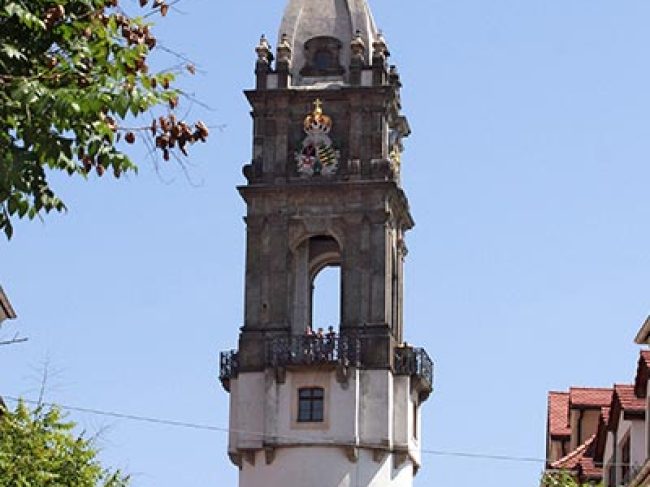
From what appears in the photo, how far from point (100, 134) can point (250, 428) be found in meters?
57.7

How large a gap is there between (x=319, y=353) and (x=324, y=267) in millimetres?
5602

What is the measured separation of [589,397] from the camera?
57.7m

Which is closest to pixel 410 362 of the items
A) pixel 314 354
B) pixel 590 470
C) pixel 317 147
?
pixel 314 354

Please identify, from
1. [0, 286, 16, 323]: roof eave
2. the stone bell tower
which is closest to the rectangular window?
the stone bell tower

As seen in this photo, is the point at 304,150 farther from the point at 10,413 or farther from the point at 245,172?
the point at 10,413

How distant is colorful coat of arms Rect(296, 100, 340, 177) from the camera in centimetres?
7644

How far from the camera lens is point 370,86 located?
253 ft

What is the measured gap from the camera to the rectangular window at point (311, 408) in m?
73.8

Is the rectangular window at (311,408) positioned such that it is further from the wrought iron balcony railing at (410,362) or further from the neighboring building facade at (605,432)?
the neighboring building facade at (605,432)

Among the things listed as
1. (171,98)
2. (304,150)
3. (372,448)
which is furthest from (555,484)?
(304,150)

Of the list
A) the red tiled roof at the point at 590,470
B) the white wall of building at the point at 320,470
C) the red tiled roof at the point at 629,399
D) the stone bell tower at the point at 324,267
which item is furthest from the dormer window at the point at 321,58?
the red tiled roof at the point at 629,399

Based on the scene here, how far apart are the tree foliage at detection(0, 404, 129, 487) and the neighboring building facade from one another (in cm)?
1117

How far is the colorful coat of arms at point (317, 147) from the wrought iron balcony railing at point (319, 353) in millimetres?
6494

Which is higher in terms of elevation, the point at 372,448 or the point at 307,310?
the point at 307,310
